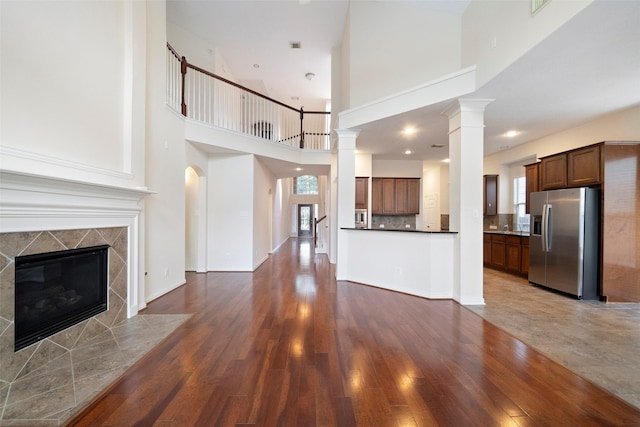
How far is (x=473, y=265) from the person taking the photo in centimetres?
348

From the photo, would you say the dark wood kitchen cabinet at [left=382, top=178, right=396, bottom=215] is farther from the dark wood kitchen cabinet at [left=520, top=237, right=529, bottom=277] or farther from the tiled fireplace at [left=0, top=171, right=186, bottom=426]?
the tiled fireplace at [left=0, top=171, right=186, bottom=426]

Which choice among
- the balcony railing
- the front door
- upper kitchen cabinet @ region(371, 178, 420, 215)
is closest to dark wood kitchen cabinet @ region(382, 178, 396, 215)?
upper kitchen cabinet @ region(371, 178, 420, 215)

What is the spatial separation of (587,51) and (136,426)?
4553mm

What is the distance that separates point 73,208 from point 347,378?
273cm

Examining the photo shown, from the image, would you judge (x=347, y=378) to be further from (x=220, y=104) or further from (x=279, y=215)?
(x=279, y=215)

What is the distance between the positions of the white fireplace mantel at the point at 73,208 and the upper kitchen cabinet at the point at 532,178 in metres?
6.62

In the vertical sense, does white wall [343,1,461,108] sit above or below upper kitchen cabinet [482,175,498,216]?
above

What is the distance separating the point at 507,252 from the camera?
5.40 meters

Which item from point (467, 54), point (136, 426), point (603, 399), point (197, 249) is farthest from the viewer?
point (197, 249)

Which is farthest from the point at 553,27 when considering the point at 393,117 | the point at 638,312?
the point at 638,312

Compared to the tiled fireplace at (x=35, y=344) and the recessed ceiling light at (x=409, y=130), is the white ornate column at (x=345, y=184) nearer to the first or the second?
the recessed ceiling light at (x=409, y=130)

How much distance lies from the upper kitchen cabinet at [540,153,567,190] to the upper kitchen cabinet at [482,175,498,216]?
65.3 inches

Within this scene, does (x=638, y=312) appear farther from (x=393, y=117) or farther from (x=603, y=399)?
(x=393, y=117)

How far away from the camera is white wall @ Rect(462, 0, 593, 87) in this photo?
216 centimetres
